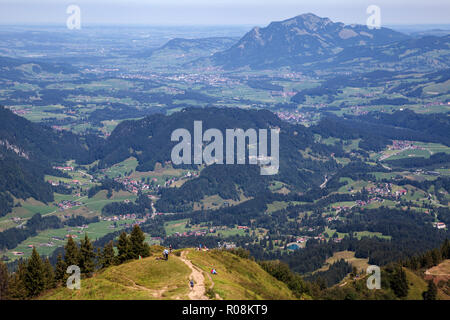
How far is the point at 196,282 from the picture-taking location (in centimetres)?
7512

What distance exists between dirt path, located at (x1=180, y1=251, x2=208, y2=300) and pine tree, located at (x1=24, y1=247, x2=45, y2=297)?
2242cm

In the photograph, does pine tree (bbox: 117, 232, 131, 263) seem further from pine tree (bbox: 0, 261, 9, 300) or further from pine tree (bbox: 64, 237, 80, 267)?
pine tree (bbox: 0, 261, 9, 300)

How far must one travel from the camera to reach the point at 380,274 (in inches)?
4429

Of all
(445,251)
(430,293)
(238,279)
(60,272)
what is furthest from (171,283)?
(445,251)

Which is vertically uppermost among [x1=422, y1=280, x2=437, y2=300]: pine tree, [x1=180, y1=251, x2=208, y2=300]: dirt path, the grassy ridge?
[x1=180, y1=251, x2=208, y2=300]: dirt path

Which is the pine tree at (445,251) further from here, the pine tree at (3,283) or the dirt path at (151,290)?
the pine tree at (3,283)

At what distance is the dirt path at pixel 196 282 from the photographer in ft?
224

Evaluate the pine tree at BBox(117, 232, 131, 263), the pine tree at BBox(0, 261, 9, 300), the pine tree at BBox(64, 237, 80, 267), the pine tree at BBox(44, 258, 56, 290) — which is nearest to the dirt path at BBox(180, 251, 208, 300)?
the pine tree at BBox(117, 232, 131, 263)

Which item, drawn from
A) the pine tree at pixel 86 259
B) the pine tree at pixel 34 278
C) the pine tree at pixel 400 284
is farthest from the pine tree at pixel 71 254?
the pine tree at pixel 400 284

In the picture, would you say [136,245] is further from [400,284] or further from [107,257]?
[400,284]

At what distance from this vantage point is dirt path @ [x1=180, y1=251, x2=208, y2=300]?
68.2 metres
